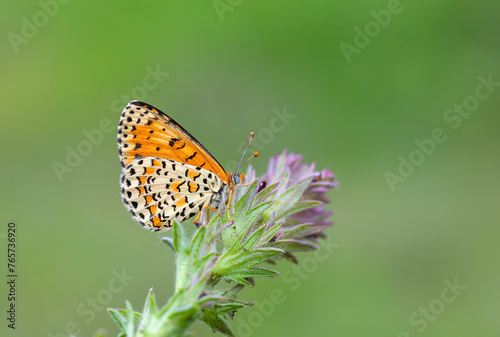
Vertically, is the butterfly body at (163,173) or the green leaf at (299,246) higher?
the green leaf at (299,246)

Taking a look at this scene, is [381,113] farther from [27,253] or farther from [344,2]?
[27,253]

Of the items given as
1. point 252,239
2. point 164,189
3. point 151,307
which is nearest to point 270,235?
point 252,239

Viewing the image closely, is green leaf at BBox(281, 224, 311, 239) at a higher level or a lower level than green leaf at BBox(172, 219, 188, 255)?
higher

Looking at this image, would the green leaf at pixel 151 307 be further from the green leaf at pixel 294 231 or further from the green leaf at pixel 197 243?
the green leaf at pixel 294 231

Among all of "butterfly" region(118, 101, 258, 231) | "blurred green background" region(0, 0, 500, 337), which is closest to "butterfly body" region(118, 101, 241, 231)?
"butterfly" region(118, 101, 258, 231)

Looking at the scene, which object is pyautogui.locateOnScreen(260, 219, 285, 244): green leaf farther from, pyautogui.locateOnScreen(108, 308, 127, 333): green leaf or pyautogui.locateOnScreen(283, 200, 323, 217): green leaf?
pyautogui.locateOnScreen(108, 308, 127, 333): green leaf

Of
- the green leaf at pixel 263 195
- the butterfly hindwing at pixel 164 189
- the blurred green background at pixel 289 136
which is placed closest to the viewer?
the green leaf at pixel 263 195

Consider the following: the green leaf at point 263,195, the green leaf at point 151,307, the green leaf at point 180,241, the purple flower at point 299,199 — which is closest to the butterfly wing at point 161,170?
the purple flower at point 299,199
